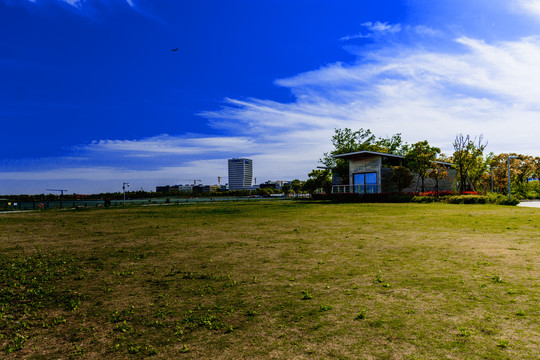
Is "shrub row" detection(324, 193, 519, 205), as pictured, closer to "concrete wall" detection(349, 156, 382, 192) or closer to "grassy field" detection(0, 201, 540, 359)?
"concrete wall" detection(349, 156, 382, 192)

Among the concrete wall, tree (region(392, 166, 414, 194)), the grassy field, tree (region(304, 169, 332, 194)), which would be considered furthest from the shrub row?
the grassy field

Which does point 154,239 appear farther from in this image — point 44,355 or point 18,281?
point 44,355

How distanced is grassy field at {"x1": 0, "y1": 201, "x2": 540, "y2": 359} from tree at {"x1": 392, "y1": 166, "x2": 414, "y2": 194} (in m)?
39.9

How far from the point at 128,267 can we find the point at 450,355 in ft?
27.3

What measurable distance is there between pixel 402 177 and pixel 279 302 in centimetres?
4881

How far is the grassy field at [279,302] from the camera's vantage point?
437 cm

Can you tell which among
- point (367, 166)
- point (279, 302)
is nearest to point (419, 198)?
point (367, 166)

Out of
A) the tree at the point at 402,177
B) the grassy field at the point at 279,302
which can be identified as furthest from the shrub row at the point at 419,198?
the grassy field at the point at 279,302

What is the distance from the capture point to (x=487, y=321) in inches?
194

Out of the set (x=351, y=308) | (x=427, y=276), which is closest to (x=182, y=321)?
(x=351, y=308)

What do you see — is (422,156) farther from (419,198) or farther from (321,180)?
(321,180)

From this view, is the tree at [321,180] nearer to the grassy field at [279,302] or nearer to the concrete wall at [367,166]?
the concrete wall at [367,166]

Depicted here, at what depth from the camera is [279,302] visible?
6031mm

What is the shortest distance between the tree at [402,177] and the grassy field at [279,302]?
39.9 m
